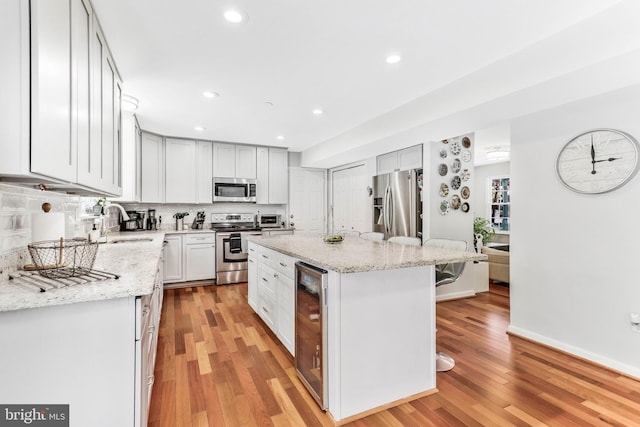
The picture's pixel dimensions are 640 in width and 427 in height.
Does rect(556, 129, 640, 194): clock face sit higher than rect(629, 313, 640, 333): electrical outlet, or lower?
higher

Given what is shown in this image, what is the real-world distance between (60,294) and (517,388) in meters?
2.68

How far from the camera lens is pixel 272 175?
18.9ft

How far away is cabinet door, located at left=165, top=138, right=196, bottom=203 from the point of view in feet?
16.3

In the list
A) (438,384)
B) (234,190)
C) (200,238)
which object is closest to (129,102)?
(200,238)

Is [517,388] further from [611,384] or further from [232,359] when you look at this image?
[232,359]

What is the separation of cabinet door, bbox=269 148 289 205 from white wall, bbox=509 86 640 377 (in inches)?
150

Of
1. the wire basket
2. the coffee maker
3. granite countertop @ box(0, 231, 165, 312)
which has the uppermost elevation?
the coffee maker

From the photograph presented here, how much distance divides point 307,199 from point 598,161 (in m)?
4.46

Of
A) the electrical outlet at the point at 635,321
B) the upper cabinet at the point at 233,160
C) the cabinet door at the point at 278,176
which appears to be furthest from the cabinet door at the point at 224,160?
the electrical outlet at the point at 635,321

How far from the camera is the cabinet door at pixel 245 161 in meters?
5.48

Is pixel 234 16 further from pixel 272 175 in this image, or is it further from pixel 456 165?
pixel 272 175

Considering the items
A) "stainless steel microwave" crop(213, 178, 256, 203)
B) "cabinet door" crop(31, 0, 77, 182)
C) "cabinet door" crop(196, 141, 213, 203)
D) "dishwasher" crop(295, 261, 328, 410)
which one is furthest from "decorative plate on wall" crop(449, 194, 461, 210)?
"cabinet door" crop(31, 0, 77, 182)

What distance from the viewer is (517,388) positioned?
2113 mm

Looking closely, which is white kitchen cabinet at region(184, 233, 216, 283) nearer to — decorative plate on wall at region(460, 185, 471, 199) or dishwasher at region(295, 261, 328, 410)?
dishwasher at region(295, 261, 328, 410)
